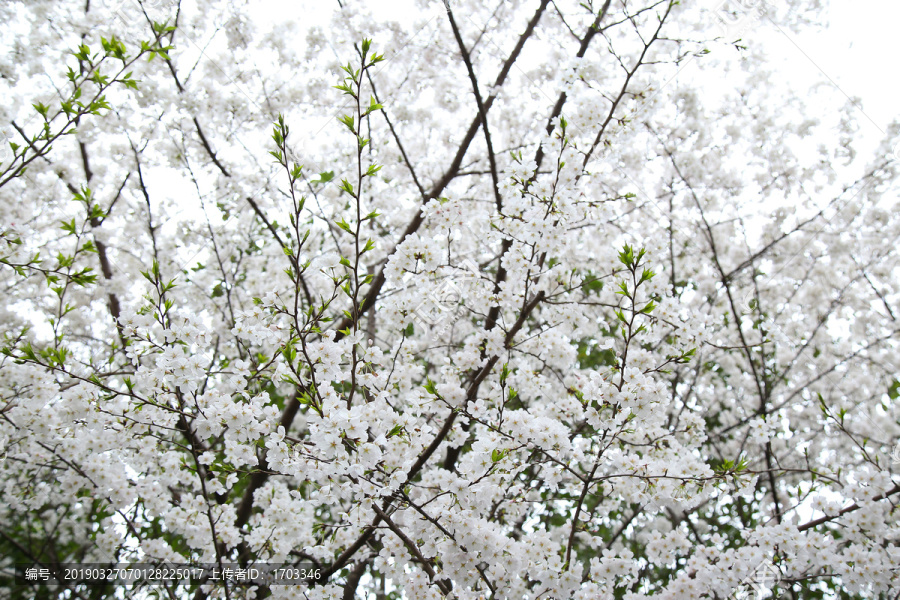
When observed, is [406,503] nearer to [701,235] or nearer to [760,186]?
[701,235]

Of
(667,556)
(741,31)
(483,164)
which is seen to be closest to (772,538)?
(667,556)

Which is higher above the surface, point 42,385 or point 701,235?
point 701,235

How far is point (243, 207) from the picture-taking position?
506cm

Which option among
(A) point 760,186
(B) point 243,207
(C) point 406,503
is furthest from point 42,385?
(A) point 760,186

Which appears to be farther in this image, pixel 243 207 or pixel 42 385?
pixel 243 207

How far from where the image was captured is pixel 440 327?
3.82 meters

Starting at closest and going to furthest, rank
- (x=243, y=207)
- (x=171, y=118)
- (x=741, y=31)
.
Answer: (x=741, y=31)
(x=171, y=118)
(x=243, y=207)

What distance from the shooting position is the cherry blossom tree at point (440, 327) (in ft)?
8.06

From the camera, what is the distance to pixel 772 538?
269cm

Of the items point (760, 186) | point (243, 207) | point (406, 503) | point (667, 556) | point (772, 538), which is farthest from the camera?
point (760, 186)

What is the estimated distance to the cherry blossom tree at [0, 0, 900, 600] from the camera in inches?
96.7

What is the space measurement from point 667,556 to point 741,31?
11.7 ft

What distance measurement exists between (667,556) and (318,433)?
7.91 ft

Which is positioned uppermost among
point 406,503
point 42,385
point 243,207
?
point 243,207
